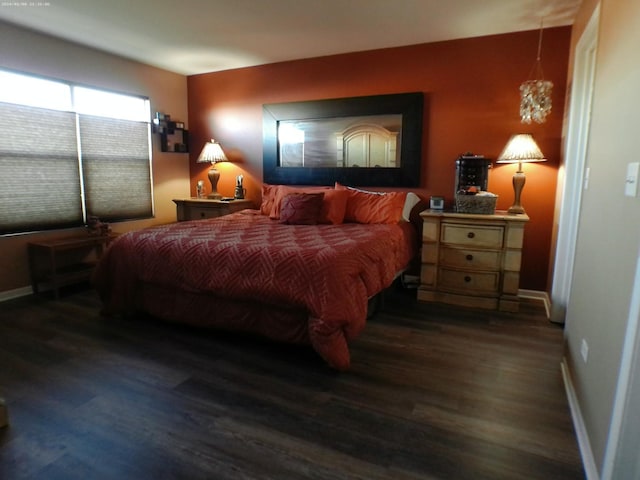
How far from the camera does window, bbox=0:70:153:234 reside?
11.4 ft

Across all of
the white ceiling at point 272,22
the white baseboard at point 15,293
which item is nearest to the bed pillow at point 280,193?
the white ceiling at point 272,22

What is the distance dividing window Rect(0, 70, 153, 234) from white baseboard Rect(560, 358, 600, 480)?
4486 millimetres

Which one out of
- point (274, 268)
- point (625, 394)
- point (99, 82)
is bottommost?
point (625, 394)

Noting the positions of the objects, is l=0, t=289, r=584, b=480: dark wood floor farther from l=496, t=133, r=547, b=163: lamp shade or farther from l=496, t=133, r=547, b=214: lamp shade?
l=496, t=133, r=547, b=163: lamp shade

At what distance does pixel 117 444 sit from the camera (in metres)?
1.65

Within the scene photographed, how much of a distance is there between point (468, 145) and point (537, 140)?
59 cm

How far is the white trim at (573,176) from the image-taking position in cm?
276

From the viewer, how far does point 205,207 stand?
4719 mm

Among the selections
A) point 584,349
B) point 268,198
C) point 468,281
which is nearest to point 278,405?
point 584,349

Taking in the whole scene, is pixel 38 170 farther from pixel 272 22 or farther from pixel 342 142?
pixel 342 142

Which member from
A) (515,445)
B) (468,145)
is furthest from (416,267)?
(515,445)

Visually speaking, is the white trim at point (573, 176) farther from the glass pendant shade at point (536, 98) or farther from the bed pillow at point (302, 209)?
the bed pillow at point (302, 209)

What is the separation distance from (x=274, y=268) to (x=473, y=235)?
6.23 ft

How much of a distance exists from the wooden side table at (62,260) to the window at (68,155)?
10.2 inches
